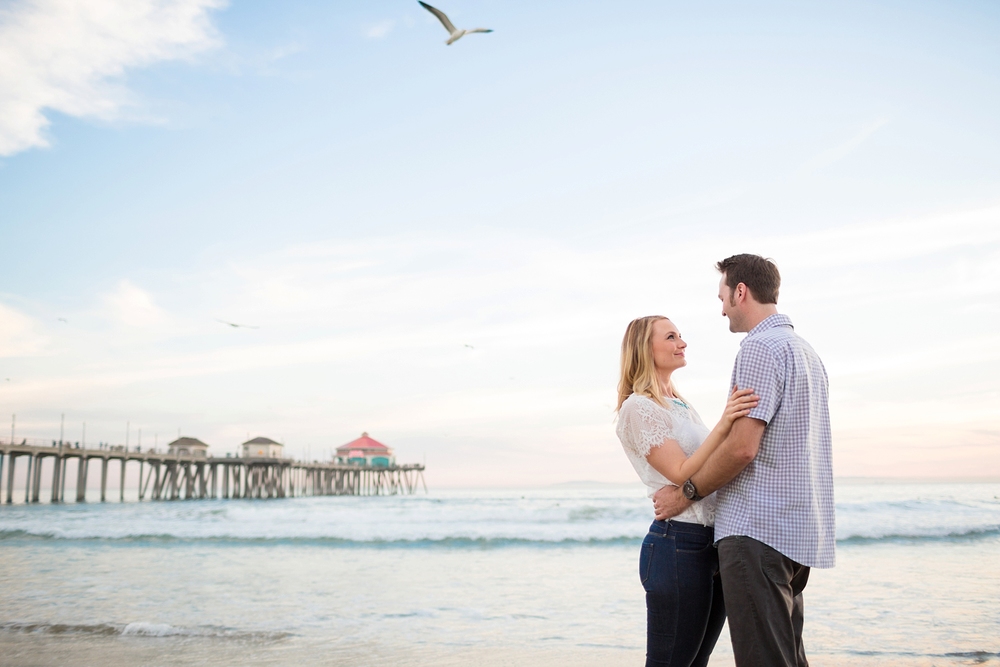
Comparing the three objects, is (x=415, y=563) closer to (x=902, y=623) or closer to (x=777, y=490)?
(x=902, y=623)

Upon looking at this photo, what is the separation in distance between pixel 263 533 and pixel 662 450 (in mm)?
16480

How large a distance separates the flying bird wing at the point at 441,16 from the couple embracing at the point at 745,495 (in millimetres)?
5760

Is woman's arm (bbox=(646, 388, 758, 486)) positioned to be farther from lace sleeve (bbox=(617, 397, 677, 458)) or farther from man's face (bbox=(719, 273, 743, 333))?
man's face (bbox=(719, 273, 743, 333))

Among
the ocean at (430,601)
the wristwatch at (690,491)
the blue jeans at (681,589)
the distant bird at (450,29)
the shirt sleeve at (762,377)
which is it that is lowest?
the ocean at (430,601)

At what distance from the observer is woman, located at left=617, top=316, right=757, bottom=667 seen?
239cm

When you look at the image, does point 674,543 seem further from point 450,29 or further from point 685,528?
point 450,29

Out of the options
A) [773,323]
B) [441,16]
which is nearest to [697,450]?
[773,323]

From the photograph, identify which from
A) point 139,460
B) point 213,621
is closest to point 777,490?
point 213,621

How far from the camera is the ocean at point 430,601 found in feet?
18.1

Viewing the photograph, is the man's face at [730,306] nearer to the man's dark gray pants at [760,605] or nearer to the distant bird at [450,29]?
the man's dark gray pants at [760,605]

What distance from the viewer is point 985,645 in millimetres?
5535

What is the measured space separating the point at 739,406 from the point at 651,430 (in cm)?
42

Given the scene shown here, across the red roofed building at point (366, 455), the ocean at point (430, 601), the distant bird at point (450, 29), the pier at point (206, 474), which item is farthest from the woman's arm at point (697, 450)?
the red roofed building at point (366, 455)

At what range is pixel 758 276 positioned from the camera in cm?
235
